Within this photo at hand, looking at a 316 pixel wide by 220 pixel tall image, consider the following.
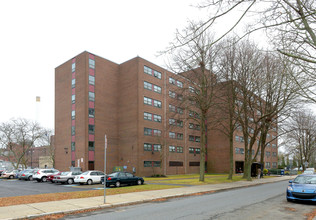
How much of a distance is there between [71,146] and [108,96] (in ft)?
36.3

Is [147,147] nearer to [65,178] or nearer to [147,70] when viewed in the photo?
[147,70]

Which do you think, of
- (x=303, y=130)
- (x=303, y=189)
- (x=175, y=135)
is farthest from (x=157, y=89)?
(x=303, y=189)

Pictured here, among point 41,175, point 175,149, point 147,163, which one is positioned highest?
point 175,149

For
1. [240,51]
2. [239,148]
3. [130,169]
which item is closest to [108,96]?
[130,169]

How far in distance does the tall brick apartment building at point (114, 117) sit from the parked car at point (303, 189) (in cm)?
2671

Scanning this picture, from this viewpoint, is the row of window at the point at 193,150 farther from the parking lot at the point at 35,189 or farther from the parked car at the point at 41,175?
the parking lot at the point at 35,189

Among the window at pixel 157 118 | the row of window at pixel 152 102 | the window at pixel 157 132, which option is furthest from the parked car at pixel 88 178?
the window at pixel 157 118

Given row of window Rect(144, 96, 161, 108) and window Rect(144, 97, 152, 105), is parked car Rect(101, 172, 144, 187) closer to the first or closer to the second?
window Rect(144, 97, 152, 105)

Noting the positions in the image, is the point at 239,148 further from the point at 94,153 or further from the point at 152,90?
the point at 94,153

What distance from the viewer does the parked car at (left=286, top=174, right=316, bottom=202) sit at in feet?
39.0

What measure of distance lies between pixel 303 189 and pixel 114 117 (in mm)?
37663

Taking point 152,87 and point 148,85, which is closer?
point 148,85

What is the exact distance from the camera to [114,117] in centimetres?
4653

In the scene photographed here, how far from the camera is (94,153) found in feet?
137
